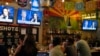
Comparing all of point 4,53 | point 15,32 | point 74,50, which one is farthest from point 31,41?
point 15,32

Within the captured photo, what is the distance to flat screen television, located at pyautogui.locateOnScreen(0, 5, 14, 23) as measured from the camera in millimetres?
7879

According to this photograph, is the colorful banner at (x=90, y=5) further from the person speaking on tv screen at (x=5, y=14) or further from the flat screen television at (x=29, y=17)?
the person speaking on tv screen at (x=5, y=14)

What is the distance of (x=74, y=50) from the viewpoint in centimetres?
678

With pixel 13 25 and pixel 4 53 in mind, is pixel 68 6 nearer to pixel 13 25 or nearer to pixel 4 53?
pixel 13 25

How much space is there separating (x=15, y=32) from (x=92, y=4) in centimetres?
368

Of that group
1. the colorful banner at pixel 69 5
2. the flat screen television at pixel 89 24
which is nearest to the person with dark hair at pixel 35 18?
the colorful banner at pixel 69 5

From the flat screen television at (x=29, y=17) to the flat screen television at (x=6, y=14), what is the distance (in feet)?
1.13

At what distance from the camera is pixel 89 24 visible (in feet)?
36.4

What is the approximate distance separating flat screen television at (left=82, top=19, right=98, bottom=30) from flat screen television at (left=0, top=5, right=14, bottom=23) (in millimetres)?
3900

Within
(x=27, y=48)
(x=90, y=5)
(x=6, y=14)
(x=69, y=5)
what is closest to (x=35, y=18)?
(x=6, y=14)

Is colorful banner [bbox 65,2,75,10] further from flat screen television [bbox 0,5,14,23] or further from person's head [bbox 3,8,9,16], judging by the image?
person's head [bbox 3,8,9,16]

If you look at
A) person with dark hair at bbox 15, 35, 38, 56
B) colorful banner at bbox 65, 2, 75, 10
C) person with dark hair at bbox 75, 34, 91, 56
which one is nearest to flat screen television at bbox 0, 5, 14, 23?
colorful banner at bbox 65, 2, 75, 10

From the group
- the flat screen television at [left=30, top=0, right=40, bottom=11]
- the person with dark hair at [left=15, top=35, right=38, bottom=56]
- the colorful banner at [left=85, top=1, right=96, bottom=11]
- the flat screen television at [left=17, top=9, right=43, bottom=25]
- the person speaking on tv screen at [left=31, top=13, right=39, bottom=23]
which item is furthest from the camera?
the colorful banner at [left=85, top=1, right=96, bottom=11]

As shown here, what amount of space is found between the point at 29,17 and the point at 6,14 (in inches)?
38.2
